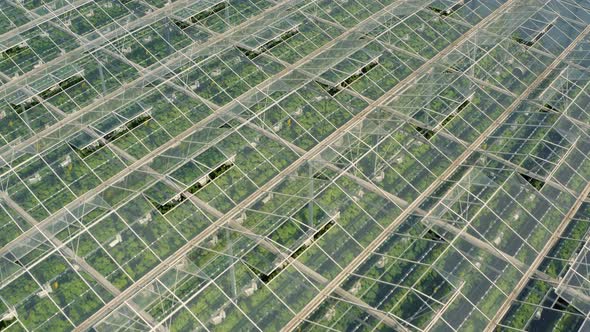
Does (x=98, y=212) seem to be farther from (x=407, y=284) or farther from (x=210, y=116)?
(x=407, y=284)

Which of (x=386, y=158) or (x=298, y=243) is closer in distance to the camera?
(x=298, y=243)

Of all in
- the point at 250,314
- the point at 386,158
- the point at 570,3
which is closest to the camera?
the point at 250,314

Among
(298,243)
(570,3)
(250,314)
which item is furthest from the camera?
(570,3)

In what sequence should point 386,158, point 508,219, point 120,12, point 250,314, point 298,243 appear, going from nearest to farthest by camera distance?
point 250,314
point 298,243
point 508,219
point 386,158
point 120,12

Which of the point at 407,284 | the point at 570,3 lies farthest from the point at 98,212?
the point at 570,3

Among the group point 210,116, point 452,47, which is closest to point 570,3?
point 452,47

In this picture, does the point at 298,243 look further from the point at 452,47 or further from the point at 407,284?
the point at 452,47
